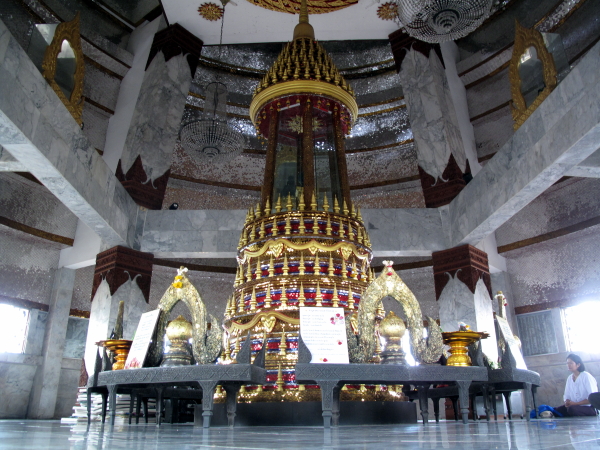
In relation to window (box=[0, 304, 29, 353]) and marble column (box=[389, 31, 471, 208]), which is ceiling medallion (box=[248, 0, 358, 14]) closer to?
marble column (box=[389, 31, 471, 208])

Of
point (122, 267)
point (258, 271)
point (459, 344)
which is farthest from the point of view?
point (122, 267)

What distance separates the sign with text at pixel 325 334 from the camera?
314cm

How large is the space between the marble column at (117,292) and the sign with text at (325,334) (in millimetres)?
4725

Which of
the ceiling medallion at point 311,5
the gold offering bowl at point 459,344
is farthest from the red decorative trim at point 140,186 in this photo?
the gold offering bowl at point 459,344

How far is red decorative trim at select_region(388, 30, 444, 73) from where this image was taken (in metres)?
9.09

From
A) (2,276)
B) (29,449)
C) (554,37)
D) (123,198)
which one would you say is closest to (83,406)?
(123,198)

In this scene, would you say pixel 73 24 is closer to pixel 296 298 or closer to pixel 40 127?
pixel 40 127

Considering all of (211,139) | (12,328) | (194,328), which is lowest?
(194,328)

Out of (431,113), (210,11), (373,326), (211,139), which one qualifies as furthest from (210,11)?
(373,326)

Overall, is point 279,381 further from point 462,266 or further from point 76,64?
point 76,64

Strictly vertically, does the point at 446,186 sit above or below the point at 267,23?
below

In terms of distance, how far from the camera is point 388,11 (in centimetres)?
905

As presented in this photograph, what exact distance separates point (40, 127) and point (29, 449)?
14.4ft

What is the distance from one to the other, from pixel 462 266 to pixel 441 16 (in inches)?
133
